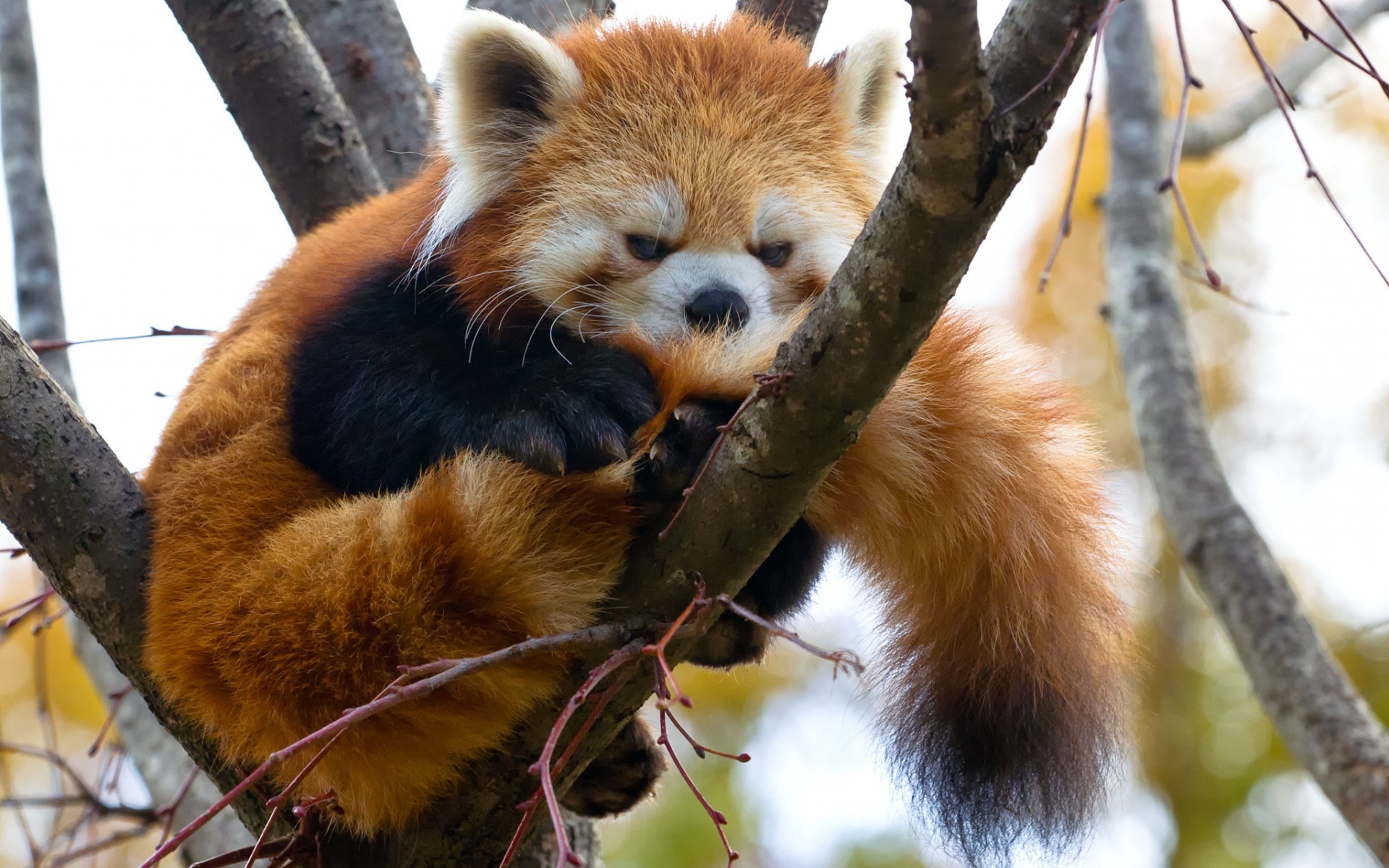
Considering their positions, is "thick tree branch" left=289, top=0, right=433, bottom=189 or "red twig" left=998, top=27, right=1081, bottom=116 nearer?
"red twig" left=998, top=27, right=1081, bottom=116

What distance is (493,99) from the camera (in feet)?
9.96

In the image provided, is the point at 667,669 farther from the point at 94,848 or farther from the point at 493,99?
the point at 94,848

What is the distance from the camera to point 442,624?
2.05 m

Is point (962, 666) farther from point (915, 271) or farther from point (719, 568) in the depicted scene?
point (915, 271)

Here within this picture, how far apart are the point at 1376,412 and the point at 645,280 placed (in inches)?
343

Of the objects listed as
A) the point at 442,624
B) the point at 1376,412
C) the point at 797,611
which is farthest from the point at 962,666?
the point at 1376,412

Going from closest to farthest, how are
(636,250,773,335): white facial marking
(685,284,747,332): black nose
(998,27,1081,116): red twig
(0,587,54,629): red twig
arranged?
(998,27,1081,116): red twig, (685,284,747,332): black nose, (636,250,773,335): white facial marking, (0,587,54,629): red twig

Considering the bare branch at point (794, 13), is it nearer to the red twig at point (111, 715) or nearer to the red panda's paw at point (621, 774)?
the red panda's paw at point (621, 774)

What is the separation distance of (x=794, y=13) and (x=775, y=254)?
1.52 metres

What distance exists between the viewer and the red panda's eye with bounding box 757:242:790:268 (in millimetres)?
2840

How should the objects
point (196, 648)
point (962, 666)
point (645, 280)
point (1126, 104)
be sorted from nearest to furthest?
1. point (196, 648)
2. point (962, 666)
3. point (645, 280)
4. point (1126, 104)

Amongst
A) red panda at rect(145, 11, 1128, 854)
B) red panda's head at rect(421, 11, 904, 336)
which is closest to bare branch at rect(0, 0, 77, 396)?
red panda at rect(145, 11, 1128, 854)

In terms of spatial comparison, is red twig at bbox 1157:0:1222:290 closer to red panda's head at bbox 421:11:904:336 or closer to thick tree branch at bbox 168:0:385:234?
red panda's head at bbox 421:11:904:336

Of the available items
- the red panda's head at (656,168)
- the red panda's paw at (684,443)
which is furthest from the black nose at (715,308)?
the red panda's paw at (684,443)
